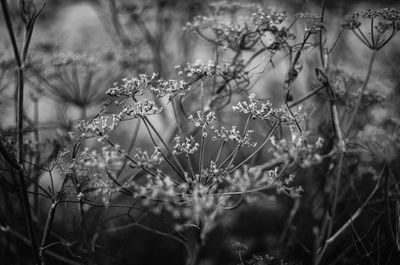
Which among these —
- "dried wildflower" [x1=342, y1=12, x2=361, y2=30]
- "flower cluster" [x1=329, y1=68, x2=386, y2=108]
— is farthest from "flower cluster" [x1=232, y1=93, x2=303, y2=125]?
"flower cluster" [x1=329, y1=68, x2=386, y2=108]

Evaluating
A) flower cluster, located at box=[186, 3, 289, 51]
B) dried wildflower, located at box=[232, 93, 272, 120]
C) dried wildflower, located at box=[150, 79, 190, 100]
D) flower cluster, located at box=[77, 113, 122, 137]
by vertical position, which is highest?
flower cluster, located at box=[186, 3, 289, 51]

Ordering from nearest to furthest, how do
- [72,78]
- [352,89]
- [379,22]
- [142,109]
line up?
1. [142,109]
2. [379,22]
3. [352,89]
4. [72,78]

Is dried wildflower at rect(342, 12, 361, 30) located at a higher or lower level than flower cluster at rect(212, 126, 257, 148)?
higher

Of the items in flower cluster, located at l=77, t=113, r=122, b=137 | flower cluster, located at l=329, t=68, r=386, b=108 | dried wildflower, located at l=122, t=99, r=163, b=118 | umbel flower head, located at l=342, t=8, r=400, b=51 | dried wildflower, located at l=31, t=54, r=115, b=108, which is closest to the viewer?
flower cluster, located at l=77, t=113, r=122, b=137

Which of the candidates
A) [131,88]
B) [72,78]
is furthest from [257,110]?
[72,78]

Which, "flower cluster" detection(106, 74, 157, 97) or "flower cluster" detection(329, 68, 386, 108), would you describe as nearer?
"flower cluster" detection(106, 74, 157, 97)

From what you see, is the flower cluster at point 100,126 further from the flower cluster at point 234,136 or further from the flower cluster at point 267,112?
the flower cluster at point 267,112

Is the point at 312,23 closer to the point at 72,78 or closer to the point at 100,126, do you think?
the point at 100,126

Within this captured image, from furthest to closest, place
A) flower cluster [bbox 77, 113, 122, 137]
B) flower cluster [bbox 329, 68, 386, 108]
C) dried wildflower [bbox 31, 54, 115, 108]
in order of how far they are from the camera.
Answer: dried wildflower [bbox 31, 54, 115, 108] < flower cluster [bbox 329, 68, 386, 108] < flower cluster [bbox 77, 113, 122, 137]

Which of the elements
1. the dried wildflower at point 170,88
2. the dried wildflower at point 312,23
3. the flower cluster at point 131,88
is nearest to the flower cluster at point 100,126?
the flower cluster at point 131,88

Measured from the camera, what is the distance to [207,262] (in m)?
6.47

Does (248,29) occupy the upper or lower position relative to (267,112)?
upper

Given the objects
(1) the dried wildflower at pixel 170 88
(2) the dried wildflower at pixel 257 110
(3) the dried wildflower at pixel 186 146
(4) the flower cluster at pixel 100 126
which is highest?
(1) the dried wildflower at pixel 170 88

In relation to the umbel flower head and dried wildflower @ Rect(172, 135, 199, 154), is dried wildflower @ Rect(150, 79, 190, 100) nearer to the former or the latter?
dried wildflower @ Rect(172, 135, 199, 154)
